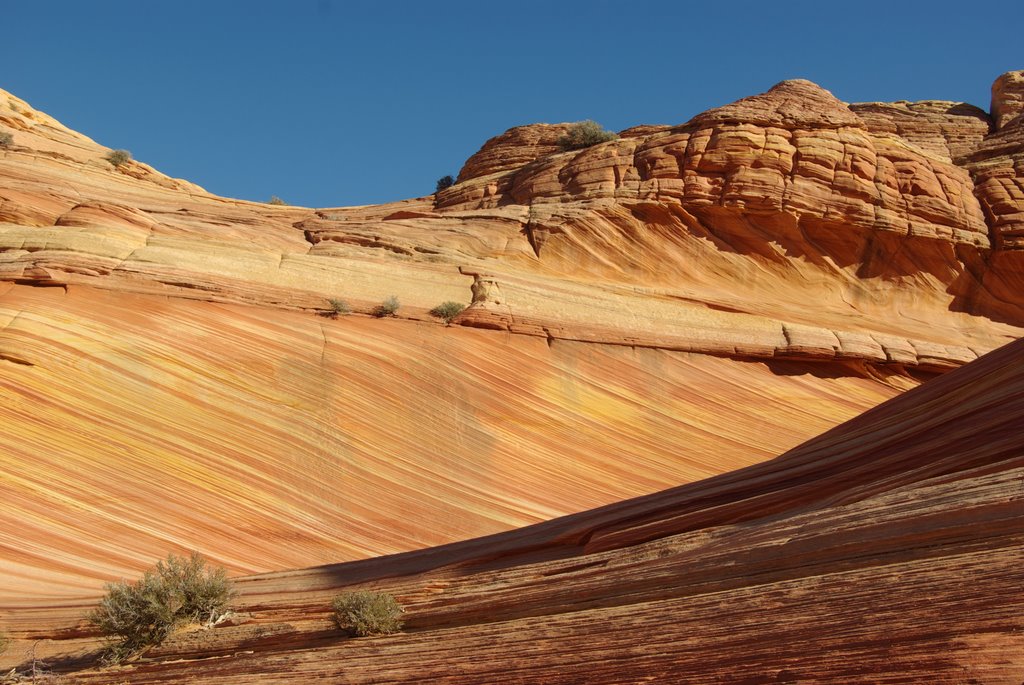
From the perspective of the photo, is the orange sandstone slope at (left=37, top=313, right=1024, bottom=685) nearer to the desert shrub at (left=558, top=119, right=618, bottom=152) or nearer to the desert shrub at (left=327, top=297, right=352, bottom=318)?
the desert shrub at (left=327, top=297, right=352, bottom=318)

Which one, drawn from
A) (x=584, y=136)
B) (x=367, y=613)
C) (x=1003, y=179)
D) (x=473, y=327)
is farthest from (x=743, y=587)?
(x=1003, y=179)

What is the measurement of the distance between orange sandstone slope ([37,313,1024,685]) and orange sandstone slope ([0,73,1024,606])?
4.72m

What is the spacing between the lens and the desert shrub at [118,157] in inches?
1180

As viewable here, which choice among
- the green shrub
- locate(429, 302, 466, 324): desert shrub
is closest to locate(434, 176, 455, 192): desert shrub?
the green shrub

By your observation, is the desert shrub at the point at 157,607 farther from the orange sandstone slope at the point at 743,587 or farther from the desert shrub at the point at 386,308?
the desert shrub at the point at 386,308

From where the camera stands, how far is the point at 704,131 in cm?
2817

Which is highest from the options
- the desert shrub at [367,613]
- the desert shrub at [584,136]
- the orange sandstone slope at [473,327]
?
the desert shrub at [584,136]

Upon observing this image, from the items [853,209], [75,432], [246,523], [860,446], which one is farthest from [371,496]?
[853,209]

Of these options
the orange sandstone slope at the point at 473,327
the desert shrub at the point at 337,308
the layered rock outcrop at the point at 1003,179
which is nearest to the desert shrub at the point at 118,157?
the orange sandstone slope at the point at 473,327

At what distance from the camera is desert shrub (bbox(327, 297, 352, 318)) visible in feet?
66.8

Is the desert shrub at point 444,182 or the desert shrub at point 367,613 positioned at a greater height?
the desert shrub at point 444,182

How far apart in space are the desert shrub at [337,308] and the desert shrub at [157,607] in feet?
36.6

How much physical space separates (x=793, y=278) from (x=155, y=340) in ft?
61.5

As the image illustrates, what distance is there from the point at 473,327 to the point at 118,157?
16124 millimetres
